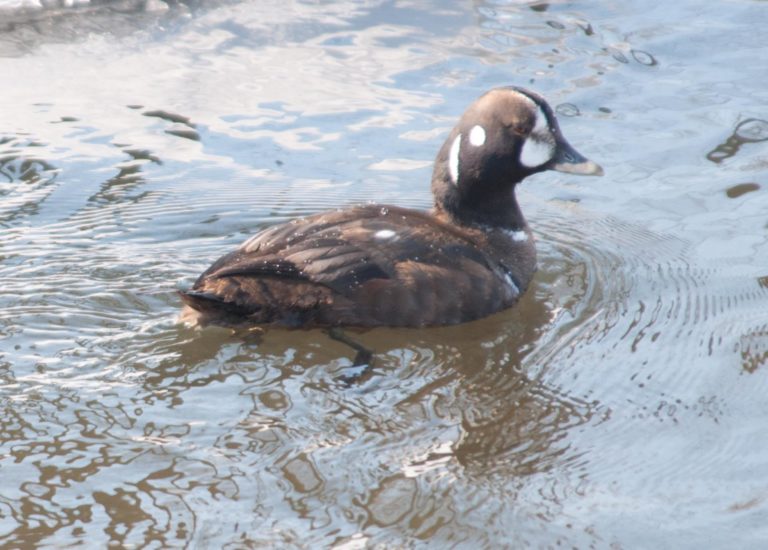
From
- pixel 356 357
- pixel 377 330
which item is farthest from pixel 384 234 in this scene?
pixel 356 357

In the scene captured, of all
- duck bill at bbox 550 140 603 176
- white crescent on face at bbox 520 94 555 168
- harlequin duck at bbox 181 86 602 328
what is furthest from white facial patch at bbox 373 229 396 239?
duck bill at bbox 550 140 603 176

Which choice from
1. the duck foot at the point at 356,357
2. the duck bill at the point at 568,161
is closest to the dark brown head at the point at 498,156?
the duck bill at the point at 568,161

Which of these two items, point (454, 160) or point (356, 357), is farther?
point (454, 160)

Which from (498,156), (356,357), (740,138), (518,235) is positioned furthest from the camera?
(740,138)

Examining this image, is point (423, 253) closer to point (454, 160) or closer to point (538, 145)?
point (454, 160)

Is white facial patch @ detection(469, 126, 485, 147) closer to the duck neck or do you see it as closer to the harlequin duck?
the harlequin duck

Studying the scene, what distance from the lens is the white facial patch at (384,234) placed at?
536 cm

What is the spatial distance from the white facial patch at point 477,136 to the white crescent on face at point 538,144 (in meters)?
0.20

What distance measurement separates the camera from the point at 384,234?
5.38 meters

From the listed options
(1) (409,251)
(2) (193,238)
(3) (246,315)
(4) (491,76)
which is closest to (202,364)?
(3) (246,315)

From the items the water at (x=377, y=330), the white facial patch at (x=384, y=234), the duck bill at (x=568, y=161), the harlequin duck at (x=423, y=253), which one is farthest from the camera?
the duck bill at (x=568, y=161)

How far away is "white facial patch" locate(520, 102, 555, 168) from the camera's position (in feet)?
18.7

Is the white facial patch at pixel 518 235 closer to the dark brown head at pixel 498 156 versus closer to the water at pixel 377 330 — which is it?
the dark brown head at pixel 498 156

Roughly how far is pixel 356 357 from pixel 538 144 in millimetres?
1469
